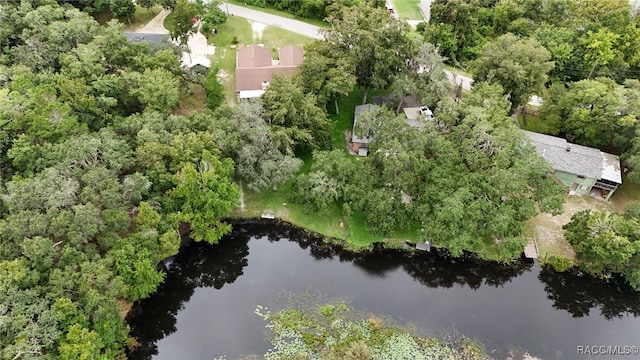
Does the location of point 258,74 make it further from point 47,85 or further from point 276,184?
point 47,85

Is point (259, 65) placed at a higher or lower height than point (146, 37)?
lower

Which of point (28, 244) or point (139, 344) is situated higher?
point (28, 244)

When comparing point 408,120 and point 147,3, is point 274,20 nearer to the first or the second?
point 147,3

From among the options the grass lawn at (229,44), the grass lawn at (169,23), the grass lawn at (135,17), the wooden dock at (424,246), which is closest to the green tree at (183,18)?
the grass lawn at (229,44)

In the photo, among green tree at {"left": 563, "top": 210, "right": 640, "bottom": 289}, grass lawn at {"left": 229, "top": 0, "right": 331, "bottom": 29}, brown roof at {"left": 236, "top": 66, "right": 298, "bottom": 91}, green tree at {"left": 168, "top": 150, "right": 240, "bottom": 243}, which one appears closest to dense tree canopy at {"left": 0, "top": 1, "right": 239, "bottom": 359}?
green tree at {"left": 168, "top": 150, "right": 240, "bottom": 243}

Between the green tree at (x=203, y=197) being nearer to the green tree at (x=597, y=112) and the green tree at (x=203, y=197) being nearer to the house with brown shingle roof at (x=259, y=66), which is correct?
the house with brown shingle roof at (x=259, y=66)

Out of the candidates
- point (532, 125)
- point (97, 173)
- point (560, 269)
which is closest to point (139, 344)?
point (97, 173)

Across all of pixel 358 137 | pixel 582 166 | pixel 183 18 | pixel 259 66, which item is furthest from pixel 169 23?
pixel 582 166
